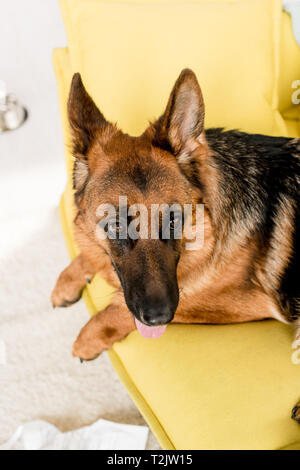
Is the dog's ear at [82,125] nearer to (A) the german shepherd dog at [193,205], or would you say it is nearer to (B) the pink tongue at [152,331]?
(A) the german shepherd dog at [193,205]

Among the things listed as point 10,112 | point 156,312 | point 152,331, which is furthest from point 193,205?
point 10,112

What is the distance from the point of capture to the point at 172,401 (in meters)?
1.40

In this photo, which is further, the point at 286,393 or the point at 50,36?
the point at 50,36

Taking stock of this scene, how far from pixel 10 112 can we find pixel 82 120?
1.59 metres

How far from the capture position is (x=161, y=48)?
5.70 ft

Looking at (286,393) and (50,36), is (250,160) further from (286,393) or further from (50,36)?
(50,36)

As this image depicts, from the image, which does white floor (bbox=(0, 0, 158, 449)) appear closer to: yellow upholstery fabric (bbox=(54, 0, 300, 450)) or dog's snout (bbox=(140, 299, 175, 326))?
yellow upholstery fabric (bbox=(54, 0, 300, 450))

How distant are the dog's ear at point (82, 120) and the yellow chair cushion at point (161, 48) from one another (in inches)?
19.4

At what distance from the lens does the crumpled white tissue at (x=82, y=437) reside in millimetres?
1769

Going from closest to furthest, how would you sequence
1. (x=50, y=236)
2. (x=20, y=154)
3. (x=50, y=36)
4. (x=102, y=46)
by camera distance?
(x=102, y=46)
(x=50, y=36)
(x=50, y=236)
(x=20, y=154)

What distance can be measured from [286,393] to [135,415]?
2.66ft

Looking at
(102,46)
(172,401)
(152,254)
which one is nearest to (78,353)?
(172,401)

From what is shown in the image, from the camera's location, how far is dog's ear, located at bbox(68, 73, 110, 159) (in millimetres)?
1254

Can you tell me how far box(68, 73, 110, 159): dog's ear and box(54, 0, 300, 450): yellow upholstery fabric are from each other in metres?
0.80
